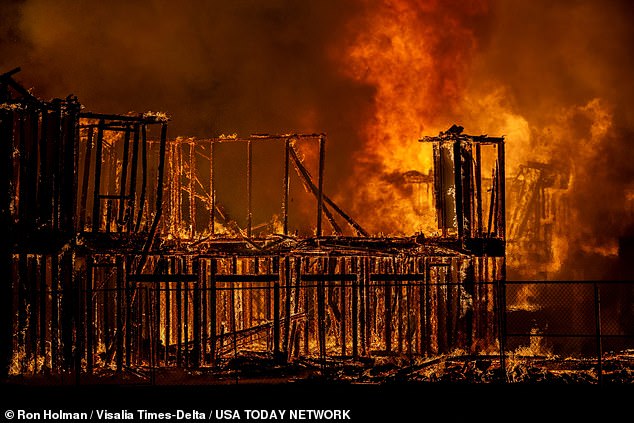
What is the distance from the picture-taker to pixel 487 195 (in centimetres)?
3247

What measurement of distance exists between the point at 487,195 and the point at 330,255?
14.7 meters

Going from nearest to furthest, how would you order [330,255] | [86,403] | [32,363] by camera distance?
1. [86,403]
2. [32,363]
3. [330,255]

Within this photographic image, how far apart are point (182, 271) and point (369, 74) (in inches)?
661

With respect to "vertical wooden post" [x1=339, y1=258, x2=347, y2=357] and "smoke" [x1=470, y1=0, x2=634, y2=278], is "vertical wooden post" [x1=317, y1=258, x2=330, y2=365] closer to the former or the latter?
"vertical wooden post" [x1=339, y1=258, x2=347, y2=357]

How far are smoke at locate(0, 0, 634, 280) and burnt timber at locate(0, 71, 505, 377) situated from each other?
38.6 ft

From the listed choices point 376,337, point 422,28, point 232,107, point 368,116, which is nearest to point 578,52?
point 422,28

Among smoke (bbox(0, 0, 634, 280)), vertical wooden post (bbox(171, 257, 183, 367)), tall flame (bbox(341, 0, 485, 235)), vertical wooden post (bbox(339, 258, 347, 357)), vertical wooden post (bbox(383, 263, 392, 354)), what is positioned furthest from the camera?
tall flame (bbox(341, 0, 485, 235))

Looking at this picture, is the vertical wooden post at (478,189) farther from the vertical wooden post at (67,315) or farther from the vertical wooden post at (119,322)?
the vertical wooden post at (67,315)

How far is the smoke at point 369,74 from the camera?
1277 inches

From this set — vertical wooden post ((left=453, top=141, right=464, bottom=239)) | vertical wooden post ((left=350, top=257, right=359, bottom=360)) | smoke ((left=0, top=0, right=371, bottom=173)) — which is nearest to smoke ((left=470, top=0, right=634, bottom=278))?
smoke ((left=0, top=0, right=371, bottom=173))

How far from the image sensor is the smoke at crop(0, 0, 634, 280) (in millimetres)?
32438

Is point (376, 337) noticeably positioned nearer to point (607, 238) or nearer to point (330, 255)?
point (330, 255)

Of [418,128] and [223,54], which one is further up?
[223,54]

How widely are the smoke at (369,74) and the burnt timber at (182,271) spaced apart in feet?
38.6
